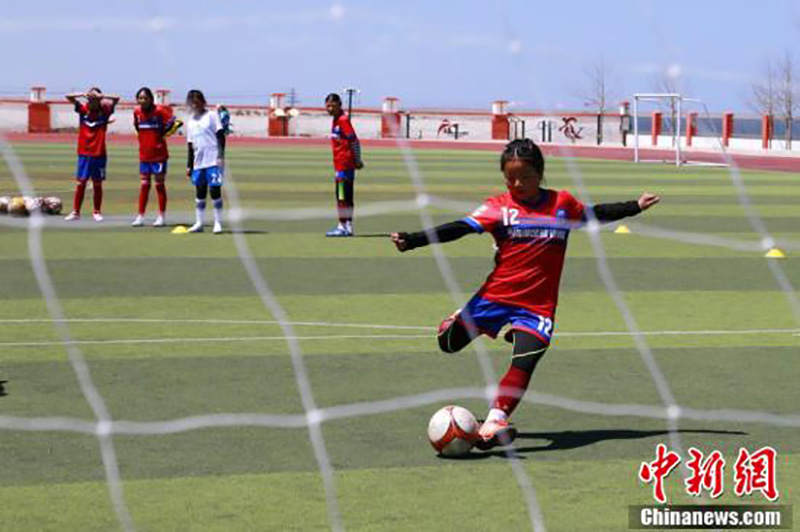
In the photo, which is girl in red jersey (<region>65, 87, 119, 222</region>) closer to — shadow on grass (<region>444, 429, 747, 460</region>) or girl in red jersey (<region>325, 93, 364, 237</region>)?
girl in red jersey (<region>325, 93, 364, 237</region>)

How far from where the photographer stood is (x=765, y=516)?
21.2 ft

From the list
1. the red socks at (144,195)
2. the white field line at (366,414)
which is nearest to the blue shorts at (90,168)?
the red socks at (144,195)

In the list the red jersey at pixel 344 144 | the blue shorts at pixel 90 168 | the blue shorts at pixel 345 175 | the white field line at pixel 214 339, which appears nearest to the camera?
the white field line at pixel 214 339

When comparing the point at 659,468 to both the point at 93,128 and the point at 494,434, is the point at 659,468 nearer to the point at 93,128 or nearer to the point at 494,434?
the point at 494,434

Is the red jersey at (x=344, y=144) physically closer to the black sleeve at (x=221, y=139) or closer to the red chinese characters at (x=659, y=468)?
the black sleeve at (x=221, y=139)

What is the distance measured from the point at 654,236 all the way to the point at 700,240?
0.61m

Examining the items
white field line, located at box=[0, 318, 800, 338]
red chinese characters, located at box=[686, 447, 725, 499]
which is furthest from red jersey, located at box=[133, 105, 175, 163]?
red chinese characters, located at box=[686, 447, 725, 499]

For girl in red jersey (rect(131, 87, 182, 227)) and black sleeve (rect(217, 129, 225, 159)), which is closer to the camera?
black sleeve (rect(217, 129, 225, 159))

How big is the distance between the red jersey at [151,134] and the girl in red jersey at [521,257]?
12086mm

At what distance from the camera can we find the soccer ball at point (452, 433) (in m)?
7.46

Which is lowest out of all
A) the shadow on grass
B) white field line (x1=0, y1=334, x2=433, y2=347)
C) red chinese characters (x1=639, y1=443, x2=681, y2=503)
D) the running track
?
the running track

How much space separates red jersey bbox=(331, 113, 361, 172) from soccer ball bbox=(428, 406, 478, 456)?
11.2 m

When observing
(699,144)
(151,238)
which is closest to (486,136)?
(699,144)

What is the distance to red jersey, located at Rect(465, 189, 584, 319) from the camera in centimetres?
780
